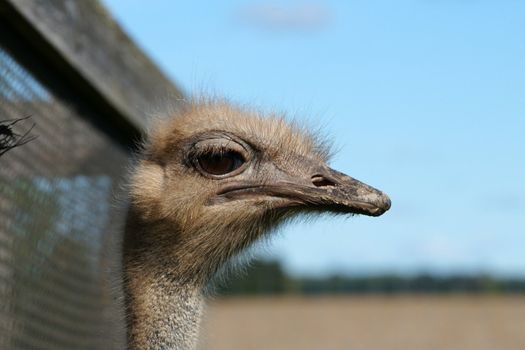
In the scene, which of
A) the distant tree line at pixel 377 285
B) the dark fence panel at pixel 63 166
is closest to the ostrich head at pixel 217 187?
the dark fence panel at pixel 63 166

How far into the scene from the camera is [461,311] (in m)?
25.6

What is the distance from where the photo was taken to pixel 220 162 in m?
3.83

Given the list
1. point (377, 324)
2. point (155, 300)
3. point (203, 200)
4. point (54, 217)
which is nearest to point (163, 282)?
point (155, 300)

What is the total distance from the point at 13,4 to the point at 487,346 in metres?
19.8

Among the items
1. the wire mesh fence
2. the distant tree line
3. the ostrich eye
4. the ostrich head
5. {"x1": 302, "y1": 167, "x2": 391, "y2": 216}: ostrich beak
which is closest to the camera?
{"x1": 302, "y1": 167, "x2": 391, "y2": 216}: ostrich beak

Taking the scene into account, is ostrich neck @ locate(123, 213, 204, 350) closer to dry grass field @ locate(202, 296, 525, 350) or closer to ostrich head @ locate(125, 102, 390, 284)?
ostrich head @ locate(125, 102, 390, 284)

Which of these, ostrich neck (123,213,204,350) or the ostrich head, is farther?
the ostrich head

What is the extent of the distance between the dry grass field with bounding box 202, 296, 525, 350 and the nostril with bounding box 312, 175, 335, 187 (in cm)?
1801

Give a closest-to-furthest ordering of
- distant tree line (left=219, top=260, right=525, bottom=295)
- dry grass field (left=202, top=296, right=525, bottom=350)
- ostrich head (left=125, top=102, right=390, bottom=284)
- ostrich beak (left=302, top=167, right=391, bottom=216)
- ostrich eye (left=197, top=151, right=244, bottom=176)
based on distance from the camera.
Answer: ostrich beak (left=302, top=167, right=391, bottom=216) < ostrich head (left=125, top=102, right=390, bottom=284) < ostrich eye (left=197, top=151, right=244, bottom=176) < dry grass field (left=202, top=296, right=525, bottom=350) < distant tree line (left=219, top=260, right=525, bottom=295)

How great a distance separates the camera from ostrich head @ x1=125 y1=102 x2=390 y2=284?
3.67 m

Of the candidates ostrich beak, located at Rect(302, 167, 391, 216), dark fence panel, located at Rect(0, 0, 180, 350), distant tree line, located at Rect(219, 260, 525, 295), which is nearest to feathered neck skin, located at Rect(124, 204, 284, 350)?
dark fence panel, located at Rect(0, 0, 180, 350)

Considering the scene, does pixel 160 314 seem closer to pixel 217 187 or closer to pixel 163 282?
pixel 163 282

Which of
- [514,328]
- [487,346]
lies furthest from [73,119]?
[514,328]

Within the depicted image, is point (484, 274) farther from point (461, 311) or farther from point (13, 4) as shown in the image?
point (13, 4)
